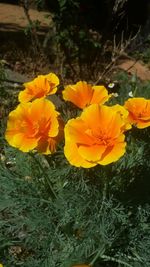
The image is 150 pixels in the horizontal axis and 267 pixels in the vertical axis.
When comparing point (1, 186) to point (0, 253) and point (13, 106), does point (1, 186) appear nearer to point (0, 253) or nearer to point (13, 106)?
point (0, 253)

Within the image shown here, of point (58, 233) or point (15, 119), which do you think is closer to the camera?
point (15, 119)

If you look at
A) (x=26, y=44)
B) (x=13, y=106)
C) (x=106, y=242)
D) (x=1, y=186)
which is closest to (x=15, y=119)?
(x=1, y=186)

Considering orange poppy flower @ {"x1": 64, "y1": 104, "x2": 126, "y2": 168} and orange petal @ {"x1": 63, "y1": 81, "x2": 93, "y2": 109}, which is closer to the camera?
orange poppy flower @ {"x1": 64, "y1": 104, "x2": 126, "y2": 168}

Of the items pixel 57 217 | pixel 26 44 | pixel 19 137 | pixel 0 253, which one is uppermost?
pixel 19 137

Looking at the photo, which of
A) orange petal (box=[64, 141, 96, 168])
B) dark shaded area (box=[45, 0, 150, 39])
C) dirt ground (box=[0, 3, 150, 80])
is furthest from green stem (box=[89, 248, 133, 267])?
dark shaded area (box=[45, 0, 150, 39])

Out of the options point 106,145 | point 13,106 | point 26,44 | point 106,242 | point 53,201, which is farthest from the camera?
point 26,44

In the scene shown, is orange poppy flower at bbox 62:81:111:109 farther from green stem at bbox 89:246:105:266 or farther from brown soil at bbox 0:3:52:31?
brown soil at bbox 0:3:52:31

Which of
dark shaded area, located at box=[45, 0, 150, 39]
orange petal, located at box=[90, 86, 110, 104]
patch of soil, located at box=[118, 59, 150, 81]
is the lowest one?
patch of soil, located at box=[118, 59, 150, 81]
